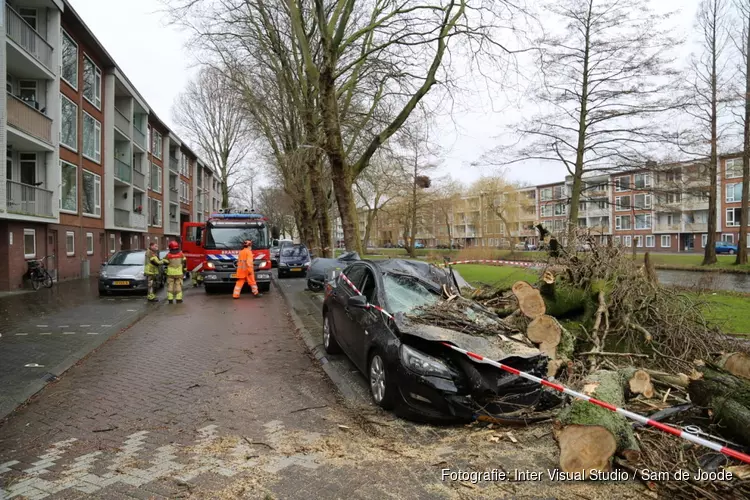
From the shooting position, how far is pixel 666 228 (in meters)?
65.2

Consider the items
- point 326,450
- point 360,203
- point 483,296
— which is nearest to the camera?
→ point 326,450

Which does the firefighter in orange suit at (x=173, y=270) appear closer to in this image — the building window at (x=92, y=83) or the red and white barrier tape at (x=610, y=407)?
the red and white barrier tape at (x=610, y=407)

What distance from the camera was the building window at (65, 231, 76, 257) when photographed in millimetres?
21781

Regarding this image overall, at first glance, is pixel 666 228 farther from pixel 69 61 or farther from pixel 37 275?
pixel 37 275

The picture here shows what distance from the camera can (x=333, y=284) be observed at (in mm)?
7746

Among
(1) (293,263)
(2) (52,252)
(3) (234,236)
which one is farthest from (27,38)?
(1) (293,263)

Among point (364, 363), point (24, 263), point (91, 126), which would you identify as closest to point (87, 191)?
point (91, 126)

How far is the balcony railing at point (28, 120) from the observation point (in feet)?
54.6

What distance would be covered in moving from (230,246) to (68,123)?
12137mm

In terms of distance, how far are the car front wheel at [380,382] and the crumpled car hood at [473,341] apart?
1.50 feet

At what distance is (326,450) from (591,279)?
195 inches

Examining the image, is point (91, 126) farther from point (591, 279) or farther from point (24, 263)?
point (591, 279)

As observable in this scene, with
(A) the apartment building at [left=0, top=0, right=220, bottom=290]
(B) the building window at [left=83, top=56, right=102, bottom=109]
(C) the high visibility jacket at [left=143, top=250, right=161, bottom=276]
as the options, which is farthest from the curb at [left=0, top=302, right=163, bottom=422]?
(B) the building window at [left=83, top=56, right=102, bottom=109]

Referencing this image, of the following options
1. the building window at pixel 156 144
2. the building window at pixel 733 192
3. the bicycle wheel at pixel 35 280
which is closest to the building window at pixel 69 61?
the bicycle wheel at pixel 35 280
